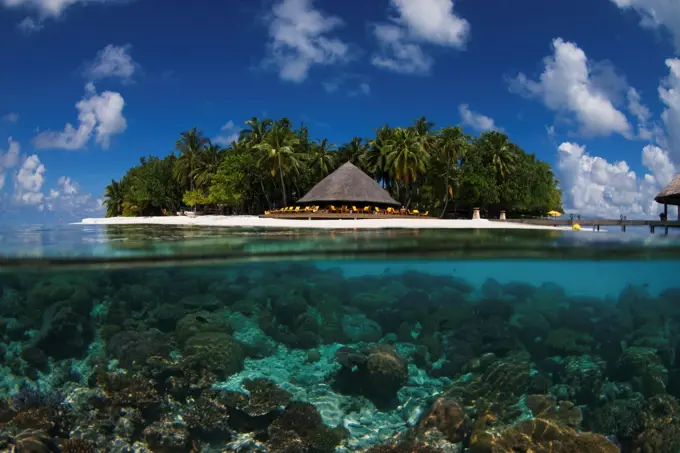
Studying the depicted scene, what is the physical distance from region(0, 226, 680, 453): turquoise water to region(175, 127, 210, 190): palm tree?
5115 cm

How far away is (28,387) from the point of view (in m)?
7.39

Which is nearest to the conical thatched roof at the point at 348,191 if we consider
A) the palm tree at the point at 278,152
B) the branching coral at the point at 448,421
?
the palm tree at the point at 278,152

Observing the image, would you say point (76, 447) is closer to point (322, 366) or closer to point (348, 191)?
point (322, 366)

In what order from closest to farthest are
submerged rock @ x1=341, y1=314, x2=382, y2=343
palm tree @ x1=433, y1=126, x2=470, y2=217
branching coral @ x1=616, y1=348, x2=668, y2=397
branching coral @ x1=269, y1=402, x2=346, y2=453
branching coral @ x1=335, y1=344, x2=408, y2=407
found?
branching coral @ x1=269, y1=402, x2=346, y2=453 < branching coral @ x1=335, y1=344, x2=408, y2=407 < branching coral @ x1=616, y1=348, x2=668, y2=397 < submerged rock @ x1=341, y1=314, x2=382, y2=343 < palm tree @ x1=433, y1=126, x2=470, y2=217

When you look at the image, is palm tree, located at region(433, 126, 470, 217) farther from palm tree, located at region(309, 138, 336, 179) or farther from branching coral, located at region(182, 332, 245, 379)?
branching coral, located at region(182, 332, 245, 379)

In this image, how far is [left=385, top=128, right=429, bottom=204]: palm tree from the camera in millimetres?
45031

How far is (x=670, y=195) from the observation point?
2716 cm

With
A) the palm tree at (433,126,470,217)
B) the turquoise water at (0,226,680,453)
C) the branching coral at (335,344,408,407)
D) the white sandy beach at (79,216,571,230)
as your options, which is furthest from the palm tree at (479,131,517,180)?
the branching coral at (335,344,408,407)

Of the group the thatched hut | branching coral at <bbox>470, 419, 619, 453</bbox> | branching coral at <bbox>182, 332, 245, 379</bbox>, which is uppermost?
the thatched hut

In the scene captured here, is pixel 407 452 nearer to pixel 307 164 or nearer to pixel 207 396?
pixel 207 396

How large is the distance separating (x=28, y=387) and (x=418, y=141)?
44.1 meters

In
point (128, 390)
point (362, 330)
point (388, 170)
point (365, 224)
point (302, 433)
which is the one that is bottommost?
point (302, 433)

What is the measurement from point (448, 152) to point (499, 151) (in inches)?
280

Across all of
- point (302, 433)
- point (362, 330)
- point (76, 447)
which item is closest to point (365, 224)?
point (362, 330)
